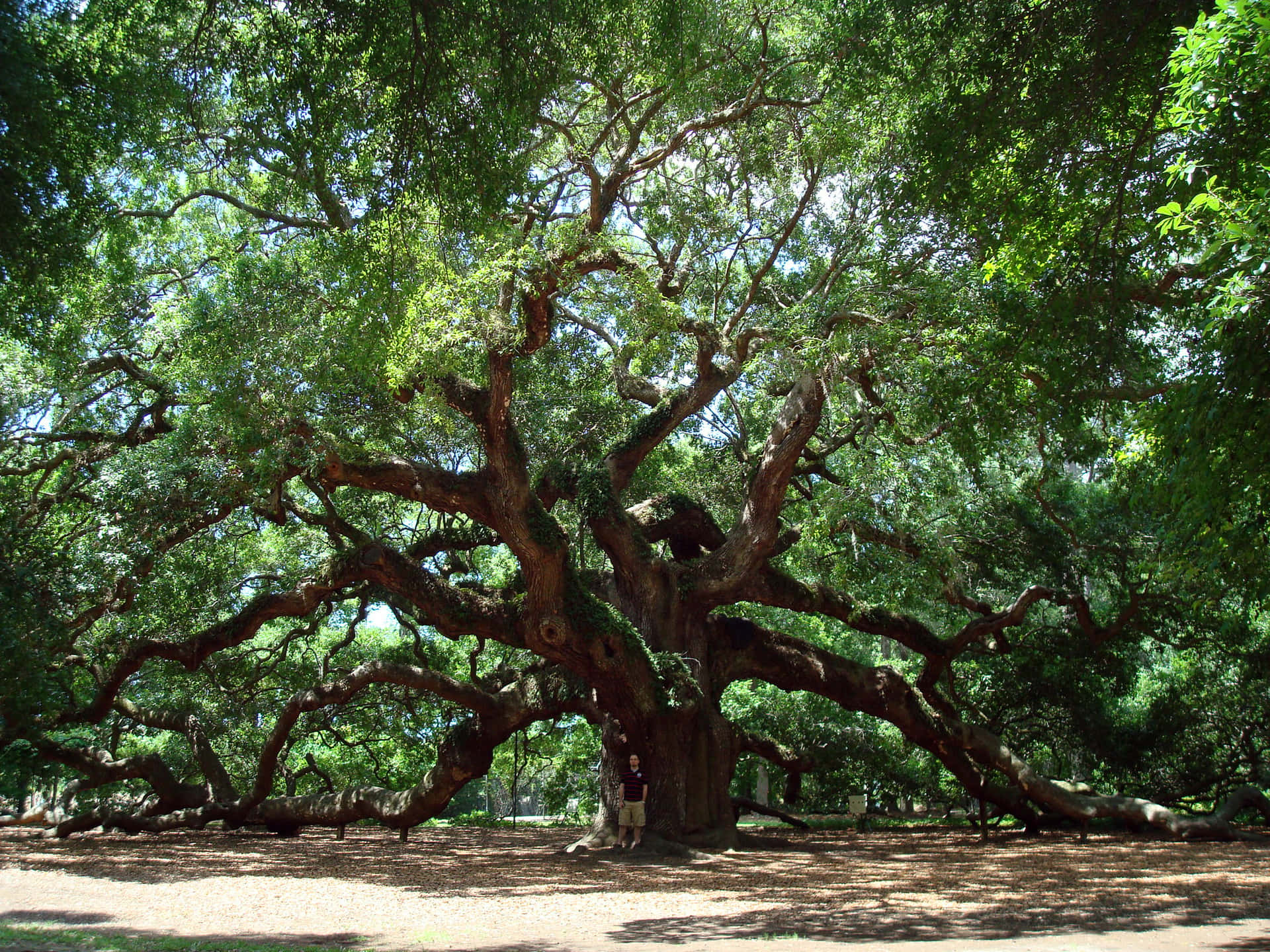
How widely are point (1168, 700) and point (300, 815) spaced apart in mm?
14034

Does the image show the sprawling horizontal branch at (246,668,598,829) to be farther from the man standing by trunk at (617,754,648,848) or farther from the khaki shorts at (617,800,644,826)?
the khaki shorts at (617,800,644,826)

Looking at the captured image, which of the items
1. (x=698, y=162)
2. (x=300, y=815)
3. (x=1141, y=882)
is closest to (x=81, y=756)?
(x=300, y=815)

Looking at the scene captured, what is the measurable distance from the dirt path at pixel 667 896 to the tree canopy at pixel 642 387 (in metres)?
1.69

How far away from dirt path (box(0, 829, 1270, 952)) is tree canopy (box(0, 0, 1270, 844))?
1691 millimetres

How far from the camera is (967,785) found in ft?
44.0

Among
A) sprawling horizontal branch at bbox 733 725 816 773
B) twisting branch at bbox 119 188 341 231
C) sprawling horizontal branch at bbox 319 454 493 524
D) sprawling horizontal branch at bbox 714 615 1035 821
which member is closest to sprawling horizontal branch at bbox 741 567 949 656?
sprawling horizontal branch at bbox 714 615 1035 821

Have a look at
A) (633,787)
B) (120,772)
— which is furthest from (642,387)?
(120,772)

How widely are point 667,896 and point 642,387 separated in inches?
272

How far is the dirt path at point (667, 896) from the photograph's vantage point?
17.4 ft

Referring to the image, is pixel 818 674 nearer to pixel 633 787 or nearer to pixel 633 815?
pixel 633 787

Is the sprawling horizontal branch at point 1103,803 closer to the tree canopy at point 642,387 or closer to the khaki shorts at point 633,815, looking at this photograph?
the tree canopy at point 642,387

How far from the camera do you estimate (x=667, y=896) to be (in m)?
7.15

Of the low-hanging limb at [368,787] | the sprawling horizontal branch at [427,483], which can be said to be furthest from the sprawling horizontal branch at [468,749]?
the sprawling horizontal branch at [427,483]

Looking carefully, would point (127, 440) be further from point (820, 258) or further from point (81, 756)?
point (820, 258)
